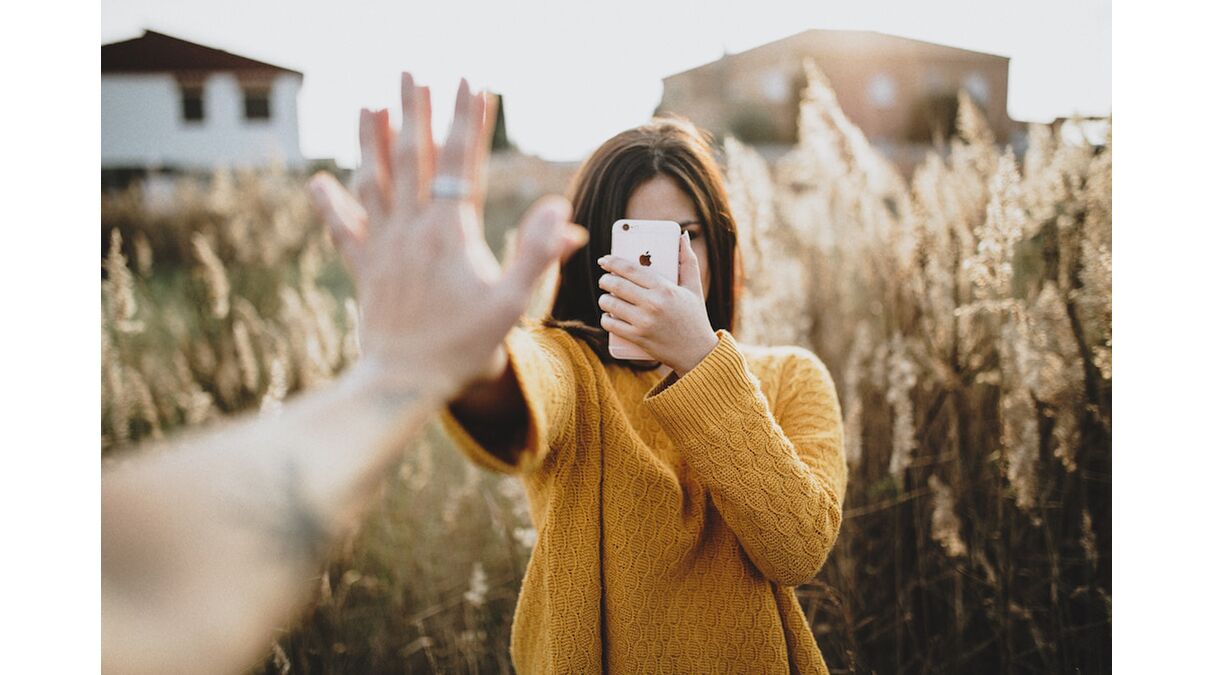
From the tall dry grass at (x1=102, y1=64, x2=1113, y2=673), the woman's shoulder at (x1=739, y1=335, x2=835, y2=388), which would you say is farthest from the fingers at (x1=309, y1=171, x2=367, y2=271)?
the tall dry grass at (x1=102, y1=64, x2=1113, y2=673)

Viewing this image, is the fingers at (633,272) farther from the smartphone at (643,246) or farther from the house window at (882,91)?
the house window at (882,91)

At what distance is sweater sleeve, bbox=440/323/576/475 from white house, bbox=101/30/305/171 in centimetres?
93

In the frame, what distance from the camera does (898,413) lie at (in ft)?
4.71

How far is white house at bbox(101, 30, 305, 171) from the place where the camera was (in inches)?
46.0

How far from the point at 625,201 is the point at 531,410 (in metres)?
0.44

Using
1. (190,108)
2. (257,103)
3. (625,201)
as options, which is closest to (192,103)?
(190,108)

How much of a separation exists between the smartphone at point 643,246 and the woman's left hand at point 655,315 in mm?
120

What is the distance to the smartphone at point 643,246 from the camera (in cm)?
85

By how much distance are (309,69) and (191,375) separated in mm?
727

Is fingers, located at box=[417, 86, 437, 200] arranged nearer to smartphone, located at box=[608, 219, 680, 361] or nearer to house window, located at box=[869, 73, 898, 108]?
smartphone, located at box=[608, 219, 680, 361]

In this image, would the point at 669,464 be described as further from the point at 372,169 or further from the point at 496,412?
the point at 372,169
